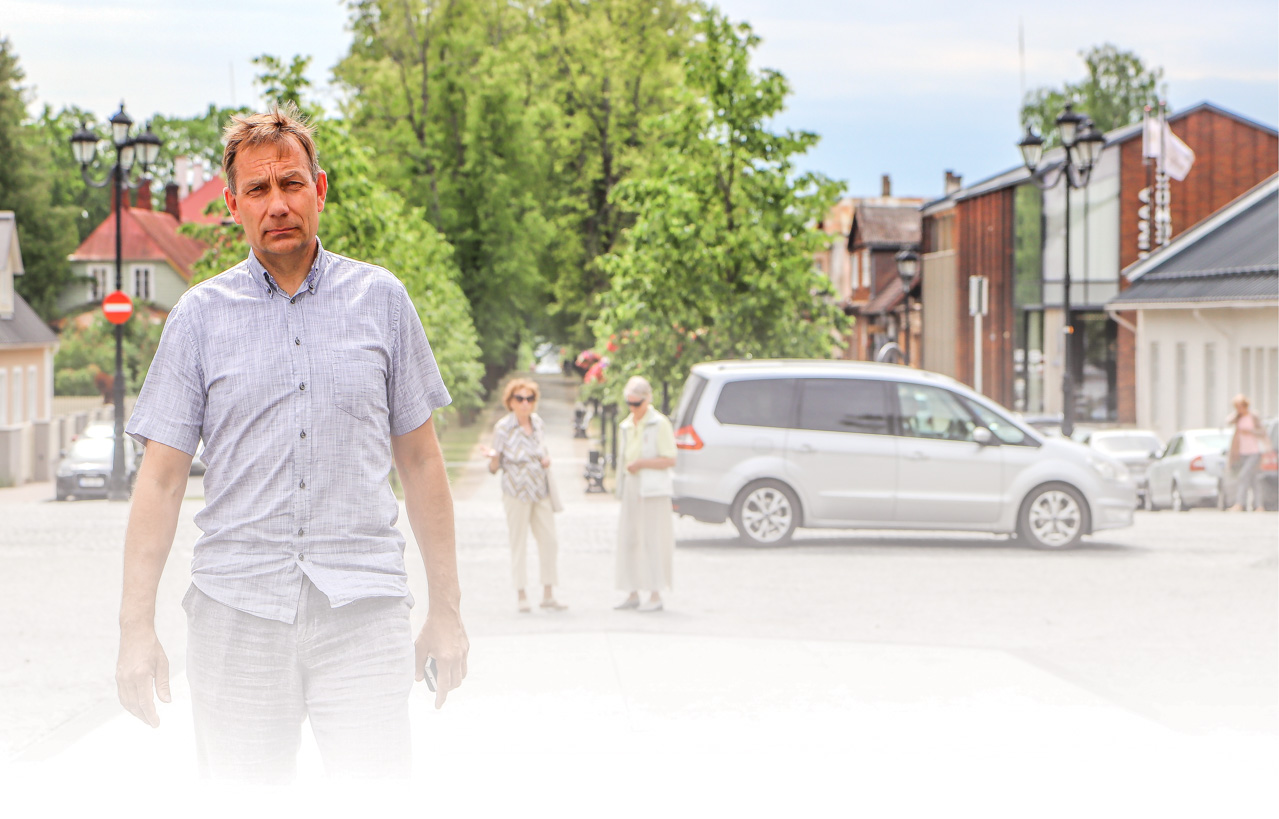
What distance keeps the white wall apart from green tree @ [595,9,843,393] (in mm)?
10149

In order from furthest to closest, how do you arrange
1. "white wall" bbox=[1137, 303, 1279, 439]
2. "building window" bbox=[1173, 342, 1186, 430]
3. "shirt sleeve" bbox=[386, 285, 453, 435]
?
"building window" bbox=[1173, 342, 1186, 430] → "white wall" bbox=[1137, 303, 1279, 439] → "shirt sleeve" bbox=[386, 285, 453, 435]

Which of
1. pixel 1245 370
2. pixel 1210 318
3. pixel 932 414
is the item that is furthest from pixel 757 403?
pixel 1210 318

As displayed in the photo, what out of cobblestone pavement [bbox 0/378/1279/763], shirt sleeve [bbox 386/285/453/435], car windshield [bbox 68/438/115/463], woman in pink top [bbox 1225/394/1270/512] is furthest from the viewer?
car windshield [bbox 68/438/115/463]

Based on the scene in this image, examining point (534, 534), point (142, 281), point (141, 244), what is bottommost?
point (534, 534)

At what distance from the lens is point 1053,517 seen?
1675cm

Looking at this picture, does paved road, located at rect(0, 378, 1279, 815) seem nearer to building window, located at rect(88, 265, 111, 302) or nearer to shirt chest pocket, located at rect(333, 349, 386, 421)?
shirt chest pocket, located at rect(333, 349, 386, 421)

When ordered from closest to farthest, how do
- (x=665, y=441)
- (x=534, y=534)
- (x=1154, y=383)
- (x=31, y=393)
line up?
1. (x=534, y=534)
2. (x=665, y=441)
3. (x=1154, y=383)
4. (x=31, y=393)

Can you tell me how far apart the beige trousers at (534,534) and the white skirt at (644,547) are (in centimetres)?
50

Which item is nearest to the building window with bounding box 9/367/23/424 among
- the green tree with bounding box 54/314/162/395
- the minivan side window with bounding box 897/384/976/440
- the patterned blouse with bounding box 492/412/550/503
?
the green tree with bounding box 54/314/162/395

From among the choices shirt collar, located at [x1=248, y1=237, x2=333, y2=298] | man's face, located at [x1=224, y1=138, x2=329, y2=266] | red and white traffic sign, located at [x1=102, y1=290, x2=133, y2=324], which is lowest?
shirt collar, located at [x1=248, y1=237, x2=333, y2=298]

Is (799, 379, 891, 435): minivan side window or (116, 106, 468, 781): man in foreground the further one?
(799, 379, 891, 435): minivan side window

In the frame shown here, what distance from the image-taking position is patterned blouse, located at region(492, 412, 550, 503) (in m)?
12.0

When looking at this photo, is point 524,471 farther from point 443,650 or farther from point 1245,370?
point 1245,370

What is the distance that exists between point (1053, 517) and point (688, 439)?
12.7ft
